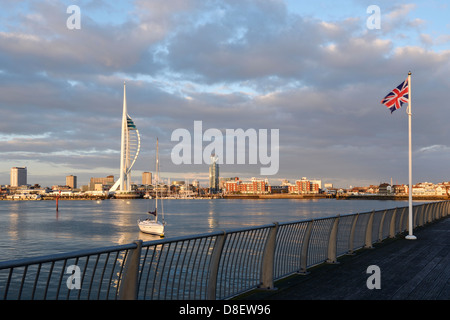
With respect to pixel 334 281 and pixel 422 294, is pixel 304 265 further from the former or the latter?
pixel 422 294

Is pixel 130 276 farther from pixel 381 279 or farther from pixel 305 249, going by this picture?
pixel 381 279

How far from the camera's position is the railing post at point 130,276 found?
207 inches

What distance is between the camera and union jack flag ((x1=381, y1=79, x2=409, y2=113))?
18062 millimetres

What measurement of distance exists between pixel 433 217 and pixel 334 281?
21921mm

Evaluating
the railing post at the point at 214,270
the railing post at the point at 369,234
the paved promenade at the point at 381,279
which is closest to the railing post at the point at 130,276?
the railing post at the point at 214,270

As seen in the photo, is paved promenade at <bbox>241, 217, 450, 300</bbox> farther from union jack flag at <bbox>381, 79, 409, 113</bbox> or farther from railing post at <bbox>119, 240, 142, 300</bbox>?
union jack flag at <bbox>381, 79, 409, 113</bbox>

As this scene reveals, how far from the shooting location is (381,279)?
911 centimetres

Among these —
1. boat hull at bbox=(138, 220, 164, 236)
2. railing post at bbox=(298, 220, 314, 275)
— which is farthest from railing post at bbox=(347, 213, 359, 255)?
boat hull at bbox=(138, 220, 164, 236)

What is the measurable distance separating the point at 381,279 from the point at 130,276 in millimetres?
6221

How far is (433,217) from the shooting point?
27406mm

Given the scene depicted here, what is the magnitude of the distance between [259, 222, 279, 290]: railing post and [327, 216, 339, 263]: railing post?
362 centimetres

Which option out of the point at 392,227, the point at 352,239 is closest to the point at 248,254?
the point at 352,239

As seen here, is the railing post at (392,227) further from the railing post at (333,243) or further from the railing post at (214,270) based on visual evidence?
the railing post at (214,270)
